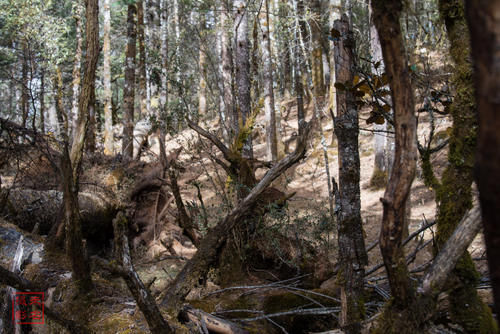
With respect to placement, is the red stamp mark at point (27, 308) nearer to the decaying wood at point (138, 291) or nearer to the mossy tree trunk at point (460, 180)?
the decaying wood at point (138, 291)

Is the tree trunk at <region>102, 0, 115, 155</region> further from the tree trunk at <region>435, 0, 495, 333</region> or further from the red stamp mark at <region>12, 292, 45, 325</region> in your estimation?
the tree trunk at <region>435, 0, 495, 333</region>

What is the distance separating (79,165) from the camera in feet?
16.8

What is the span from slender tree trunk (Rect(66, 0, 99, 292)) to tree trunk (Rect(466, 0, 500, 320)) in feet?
11.6

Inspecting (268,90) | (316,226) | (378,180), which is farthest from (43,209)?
(378,180)

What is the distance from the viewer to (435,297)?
5.71 ft

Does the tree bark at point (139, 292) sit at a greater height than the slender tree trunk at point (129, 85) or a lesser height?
lesser

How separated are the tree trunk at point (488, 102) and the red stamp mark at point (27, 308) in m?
3.98

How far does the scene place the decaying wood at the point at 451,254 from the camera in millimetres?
1729

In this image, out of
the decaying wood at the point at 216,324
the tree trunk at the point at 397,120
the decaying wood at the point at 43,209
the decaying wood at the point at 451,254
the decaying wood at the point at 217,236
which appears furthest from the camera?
Answer: the decaying wood at the point at 43,209

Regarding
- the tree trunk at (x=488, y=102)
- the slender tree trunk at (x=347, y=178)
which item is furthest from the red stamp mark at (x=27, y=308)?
the tree trunk at (x=488, y=102)

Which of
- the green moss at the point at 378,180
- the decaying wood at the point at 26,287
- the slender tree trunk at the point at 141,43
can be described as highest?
the slender tree trunk at the point at 141,43

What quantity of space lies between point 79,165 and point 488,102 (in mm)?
5068

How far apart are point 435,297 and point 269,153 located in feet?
40.7

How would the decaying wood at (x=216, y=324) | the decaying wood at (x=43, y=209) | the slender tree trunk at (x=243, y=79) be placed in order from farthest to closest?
the decaying wood at (x=43, y=209), the slender tree trunk at (x=243, y=79), the decaying wood at (x=216, y=324)
